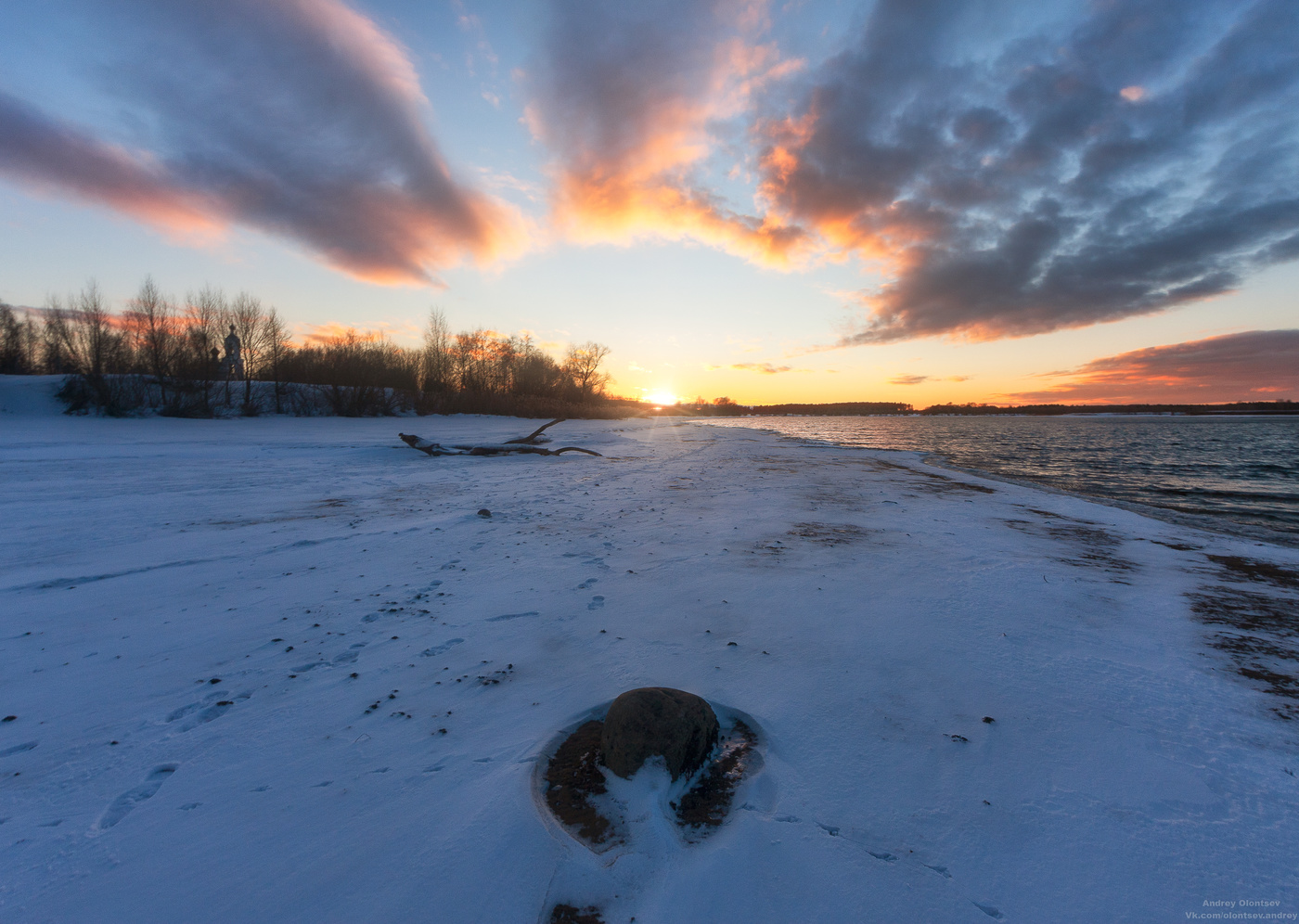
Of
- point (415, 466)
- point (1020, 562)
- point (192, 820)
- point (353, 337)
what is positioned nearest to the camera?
point (192, 820)

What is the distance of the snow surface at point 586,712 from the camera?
1.50m

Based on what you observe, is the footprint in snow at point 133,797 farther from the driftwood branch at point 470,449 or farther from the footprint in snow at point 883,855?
the driftwood branch at point 470,449

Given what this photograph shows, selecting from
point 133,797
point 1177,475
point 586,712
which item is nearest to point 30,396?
point 133,797

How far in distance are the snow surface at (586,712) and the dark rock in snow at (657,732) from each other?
98 millimetres

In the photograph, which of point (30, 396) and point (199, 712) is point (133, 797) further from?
point (30, 396)

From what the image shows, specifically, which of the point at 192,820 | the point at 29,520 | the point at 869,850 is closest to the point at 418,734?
the point at 192,820

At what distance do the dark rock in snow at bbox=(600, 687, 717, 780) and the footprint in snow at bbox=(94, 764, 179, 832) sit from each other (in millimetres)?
1768

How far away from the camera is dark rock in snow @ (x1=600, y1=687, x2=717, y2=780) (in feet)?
6.37

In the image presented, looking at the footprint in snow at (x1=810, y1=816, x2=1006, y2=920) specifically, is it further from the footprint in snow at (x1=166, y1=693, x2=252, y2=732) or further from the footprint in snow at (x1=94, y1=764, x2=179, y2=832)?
the footprint in snow at (x1=166, y1=693, x2=252, y2=732)

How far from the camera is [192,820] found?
1.72 m

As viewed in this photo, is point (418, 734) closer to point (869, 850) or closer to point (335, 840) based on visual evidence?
point (335, 840)

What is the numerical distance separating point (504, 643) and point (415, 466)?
950 centimetres

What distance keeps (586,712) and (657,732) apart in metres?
0.54

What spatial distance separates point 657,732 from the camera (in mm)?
1974
